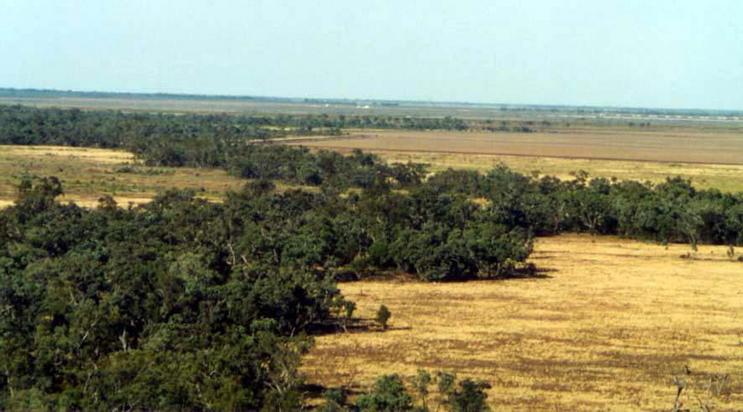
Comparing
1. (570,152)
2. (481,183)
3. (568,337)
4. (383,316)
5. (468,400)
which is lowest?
(570,152)

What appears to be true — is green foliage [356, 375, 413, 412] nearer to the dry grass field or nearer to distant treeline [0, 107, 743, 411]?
distant treeline [0, 107, 743, 411]

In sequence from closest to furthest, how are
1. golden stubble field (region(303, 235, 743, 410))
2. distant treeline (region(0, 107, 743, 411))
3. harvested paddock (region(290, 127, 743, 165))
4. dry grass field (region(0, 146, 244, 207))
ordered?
distant treeline (region(0, 107, 743, 411)) → golden stubble field (region(303, 235, 743, 410)) → dry grass field (region(0, 146, 244, 207)) → harvested paddock (region(290, 127, 743, 165))

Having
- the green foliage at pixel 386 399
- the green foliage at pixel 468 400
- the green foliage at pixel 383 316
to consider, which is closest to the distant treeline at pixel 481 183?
the green foliage at pixel 383 316

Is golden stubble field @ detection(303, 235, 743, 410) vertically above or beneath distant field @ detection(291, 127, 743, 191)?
above

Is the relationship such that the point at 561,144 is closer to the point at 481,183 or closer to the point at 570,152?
the point at 570,152

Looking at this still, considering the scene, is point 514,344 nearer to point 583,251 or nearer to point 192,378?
point 192,378

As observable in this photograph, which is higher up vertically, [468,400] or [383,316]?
[468,400]

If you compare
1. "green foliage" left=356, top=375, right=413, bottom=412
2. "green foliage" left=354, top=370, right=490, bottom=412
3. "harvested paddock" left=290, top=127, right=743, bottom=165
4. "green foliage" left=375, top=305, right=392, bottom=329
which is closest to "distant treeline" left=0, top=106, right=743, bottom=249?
"harvested paddock" left=290, top=127, right=743, bottom=165

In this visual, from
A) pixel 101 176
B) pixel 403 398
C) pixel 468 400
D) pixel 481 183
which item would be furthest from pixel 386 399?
pixel 101 176
